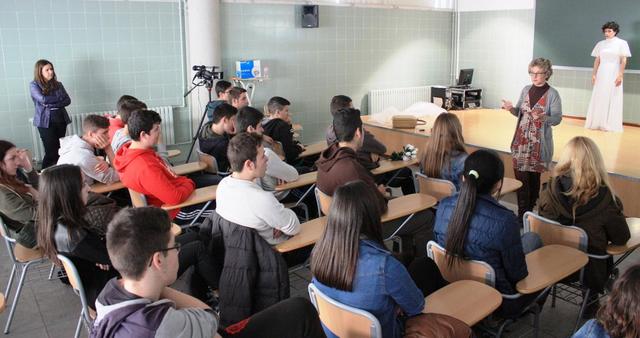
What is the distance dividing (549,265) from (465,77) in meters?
7.84

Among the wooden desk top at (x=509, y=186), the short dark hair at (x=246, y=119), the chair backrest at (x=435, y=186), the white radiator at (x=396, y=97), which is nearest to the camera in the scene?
the chair backrest at (x=435, y=186)

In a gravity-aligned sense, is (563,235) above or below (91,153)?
below

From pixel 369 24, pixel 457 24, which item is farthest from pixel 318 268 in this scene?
pixel 457 24

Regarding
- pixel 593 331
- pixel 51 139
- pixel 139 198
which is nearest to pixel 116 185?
pixel 139 198

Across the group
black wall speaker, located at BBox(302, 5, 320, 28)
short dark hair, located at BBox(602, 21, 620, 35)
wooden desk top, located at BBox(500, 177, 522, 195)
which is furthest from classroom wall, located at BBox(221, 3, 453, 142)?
wooden desk top, located at BBox(500, 177, 522, 195)

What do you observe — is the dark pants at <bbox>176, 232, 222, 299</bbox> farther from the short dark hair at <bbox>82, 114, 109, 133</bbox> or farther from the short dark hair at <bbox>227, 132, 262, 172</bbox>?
the short dark hair at <bbox>82, 114, 109, 133</bbox>

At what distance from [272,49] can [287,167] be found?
4684mm

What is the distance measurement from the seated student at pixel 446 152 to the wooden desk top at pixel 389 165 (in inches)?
20.2

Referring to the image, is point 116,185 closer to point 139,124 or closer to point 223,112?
point 139,124

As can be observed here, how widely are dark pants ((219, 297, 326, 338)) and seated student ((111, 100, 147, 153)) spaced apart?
306 centimetres

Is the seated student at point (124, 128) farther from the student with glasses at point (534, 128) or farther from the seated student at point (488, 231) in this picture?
the student with glasses at point (534, 128)

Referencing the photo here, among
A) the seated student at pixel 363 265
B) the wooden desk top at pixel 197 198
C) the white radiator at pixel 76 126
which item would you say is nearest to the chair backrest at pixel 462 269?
the seated student at pixel 363 265

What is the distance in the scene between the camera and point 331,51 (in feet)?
30.1

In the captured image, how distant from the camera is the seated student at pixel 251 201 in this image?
297cm
